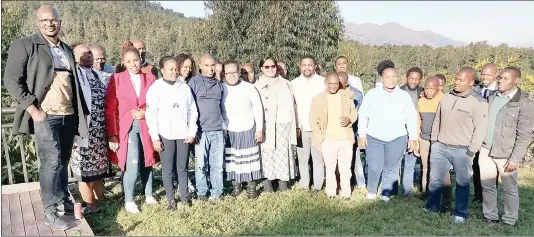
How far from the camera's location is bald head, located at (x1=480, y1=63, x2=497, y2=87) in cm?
454

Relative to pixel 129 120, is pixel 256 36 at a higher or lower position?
higher

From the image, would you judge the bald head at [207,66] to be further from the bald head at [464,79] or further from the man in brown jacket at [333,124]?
the bald head at [464,79]

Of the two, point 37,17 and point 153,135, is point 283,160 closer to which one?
point 153,135

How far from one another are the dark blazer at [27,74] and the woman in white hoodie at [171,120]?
1.02 metres

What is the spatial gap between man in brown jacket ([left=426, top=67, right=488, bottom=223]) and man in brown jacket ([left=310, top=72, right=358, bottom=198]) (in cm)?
97

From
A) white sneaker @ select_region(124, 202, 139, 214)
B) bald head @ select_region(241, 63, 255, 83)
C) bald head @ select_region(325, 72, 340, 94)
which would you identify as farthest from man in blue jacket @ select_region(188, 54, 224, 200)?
bald head @ select_region(325, 72, 340, 94)

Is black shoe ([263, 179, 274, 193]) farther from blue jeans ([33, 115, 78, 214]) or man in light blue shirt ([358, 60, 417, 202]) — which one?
blue jeans ([33, 115, 78, 214])

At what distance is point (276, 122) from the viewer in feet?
A: 16.4

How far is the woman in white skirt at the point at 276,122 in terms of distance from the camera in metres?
4.97

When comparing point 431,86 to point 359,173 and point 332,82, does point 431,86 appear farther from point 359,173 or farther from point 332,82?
point 359,173

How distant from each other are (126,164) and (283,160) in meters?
1.88

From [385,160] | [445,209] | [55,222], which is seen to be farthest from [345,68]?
[55,222]

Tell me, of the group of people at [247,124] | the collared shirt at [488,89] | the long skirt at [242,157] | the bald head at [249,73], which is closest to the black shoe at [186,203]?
the group of people at [247,124]

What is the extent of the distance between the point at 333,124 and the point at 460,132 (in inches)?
54.7
